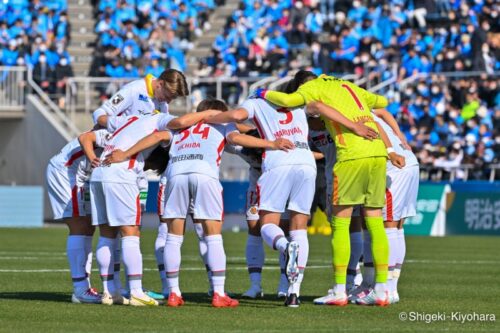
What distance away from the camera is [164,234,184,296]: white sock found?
11.7 m

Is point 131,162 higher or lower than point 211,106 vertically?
lower

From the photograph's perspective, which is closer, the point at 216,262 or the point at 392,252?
the point at 216,262

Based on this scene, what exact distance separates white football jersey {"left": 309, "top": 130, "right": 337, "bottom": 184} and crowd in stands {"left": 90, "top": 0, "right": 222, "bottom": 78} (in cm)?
2371

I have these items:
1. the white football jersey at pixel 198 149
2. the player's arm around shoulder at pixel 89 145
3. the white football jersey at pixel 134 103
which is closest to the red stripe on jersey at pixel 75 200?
the player's arm around shoulder at pixel 89 145

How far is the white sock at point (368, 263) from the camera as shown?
12.7m

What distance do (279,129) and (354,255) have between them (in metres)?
1.84

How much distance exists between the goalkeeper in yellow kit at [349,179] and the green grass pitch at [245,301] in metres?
0.37

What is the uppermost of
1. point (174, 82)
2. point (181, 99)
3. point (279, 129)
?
point (181, 99)

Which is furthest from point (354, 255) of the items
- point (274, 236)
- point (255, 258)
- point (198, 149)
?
point (198, 149)

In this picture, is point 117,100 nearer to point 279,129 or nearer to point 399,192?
point 279,129

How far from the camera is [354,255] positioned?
13.0m

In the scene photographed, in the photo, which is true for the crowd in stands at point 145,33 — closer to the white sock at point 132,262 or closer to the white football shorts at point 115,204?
the white football shorts at point 115,204

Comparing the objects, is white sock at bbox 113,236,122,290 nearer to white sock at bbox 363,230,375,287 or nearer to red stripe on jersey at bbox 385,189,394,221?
white sock at bbox 363,230,375,287

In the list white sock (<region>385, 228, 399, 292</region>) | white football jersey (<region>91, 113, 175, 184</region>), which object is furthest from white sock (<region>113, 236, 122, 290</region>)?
white sock (<region>385, 228, 399, 292</region>)
